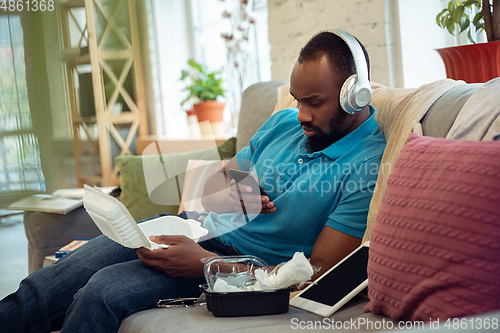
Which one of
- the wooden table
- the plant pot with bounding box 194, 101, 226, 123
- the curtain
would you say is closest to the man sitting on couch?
the wooden table

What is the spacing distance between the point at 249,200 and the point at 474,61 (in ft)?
2.64

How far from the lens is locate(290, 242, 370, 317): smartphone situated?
89 cm

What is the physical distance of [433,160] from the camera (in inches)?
30.3

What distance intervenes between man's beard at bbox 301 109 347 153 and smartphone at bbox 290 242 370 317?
12.6 inches

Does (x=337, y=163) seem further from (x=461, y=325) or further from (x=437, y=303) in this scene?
(x=461, y=325)

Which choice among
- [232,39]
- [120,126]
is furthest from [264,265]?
[120,126]

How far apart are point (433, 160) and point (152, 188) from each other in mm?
956

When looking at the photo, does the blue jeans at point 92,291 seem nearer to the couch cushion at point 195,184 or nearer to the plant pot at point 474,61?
the couch cushion at point 195,184

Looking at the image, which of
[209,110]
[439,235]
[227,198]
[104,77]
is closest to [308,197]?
[227,198]

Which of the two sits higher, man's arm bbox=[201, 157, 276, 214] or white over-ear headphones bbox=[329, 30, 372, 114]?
white over-ear headphones bbox=[329, 30, 372, 114]

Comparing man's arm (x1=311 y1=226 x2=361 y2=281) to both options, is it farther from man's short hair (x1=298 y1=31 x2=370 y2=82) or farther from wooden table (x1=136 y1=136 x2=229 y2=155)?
wooden table (x1=136 y1=136 x2=229 y2=155)

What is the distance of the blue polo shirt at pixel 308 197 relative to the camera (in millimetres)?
1076

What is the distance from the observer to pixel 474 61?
Answer: 4.37 feet

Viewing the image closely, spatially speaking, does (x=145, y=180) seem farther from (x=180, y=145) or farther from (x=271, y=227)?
(x=271, y=227)
